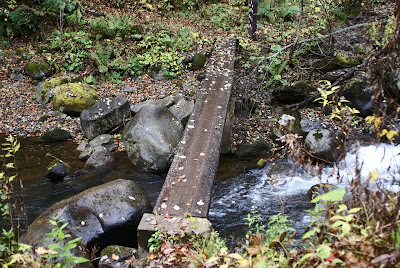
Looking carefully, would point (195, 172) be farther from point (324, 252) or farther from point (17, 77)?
point (17, 77)

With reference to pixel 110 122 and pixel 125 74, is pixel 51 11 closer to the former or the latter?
pixel 125 74

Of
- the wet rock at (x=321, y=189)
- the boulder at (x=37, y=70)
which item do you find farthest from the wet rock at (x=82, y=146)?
the wet rock at (x=321, y=189)

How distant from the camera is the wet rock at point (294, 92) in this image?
29.7ft

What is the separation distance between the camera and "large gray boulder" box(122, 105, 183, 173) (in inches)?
285

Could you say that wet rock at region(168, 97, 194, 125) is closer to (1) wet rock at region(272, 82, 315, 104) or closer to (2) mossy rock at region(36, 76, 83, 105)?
(1) wet rock at region(272, 82, 315, 104)

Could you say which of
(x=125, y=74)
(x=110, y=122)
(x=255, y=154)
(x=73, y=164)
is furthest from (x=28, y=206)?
(x=125, y=74)

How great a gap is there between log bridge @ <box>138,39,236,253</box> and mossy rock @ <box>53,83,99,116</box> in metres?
3.54

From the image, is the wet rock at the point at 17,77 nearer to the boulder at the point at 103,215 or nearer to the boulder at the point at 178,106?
the boulder at the point at 178,106

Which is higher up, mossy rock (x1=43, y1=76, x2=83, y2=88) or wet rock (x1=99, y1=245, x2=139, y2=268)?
mossy rock (x1=43, y1=76, x2=83, y2=88)

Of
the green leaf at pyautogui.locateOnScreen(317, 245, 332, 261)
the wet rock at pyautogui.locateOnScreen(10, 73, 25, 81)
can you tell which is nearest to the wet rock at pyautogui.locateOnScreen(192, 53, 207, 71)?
the wet rock at pyautogui.locateOnScreen(10, 73, 25, 81)

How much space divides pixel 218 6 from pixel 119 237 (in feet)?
38.8

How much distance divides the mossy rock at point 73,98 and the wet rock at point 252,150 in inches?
179

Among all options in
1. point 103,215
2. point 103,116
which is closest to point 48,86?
point 103,116

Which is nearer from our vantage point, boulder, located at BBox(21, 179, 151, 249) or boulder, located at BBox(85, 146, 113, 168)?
boulder, located at BBox(21, 179, 151, 249)
